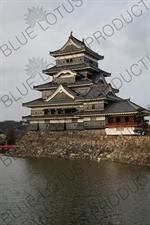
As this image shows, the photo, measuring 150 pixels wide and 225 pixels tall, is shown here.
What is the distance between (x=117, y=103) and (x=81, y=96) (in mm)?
4173

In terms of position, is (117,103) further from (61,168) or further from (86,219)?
(86,219)

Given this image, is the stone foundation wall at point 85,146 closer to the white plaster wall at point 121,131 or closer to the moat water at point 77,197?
the white plaster wall at point 121,131

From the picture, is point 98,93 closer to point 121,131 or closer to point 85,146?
point 121,131

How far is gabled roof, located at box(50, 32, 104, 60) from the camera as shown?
1400 inches

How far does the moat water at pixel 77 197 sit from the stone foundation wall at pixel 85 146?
445 cm

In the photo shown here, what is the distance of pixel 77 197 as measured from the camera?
1341cm

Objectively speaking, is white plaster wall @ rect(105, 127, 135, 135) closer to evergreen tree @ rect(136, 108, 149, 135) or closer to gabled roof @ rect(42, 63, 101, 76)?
evergreen tree @ rect(136, 108, 149, 135)

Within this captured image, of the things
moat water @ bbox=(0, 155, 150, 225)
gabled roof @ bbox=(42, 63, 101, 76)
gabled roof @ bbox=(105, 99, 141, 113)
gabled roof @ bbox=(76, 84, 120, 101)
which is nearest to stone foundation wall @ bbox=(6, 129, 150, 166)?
gabled roof @ bbox=(105, 99, 141, 113)

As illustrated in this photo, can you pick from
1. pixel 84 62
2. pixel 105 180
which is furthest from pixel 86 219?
pixel 84 62

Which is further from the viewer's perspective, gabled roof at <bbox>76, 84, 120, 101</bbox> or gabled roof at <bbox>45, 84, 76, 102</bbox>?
gabled roof at <bbox>45, 84, 76, 102</bbox>

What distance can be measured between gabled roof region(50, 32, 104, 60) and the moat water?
19.1 m

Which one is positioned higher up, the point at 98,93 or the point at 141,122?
the point at 98,93

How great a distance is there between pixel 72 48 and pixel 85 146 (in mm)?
14064

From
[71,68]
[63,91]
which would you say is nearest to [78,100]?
[63,91]
